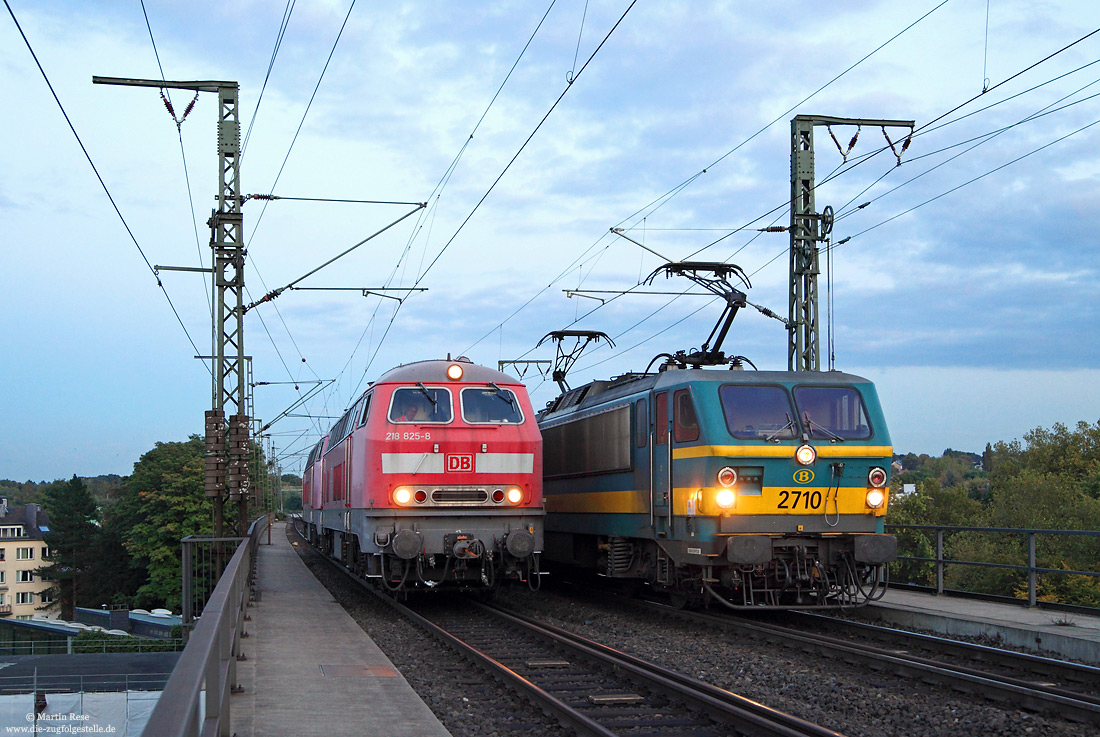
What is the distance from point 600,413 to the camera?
1539 cm

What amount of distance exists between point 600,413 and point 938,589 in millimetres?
5459

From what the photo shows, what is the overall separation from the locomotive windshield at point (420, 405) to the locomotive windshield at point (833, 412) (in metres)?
4.97

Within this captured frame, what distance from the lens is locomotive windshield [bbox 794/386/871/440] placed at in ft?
39.9

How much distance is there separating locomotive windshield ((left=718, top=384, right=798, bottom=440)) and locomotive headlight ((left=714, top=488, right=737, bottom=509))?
0.70 m

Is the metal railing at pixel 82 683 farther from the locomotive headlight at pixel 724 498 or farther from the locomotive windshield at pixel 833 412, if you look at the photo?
the locomotive windshield at pixel 833 412

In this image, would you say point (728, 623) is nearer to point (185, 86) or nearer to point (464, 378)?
point (464, 378)

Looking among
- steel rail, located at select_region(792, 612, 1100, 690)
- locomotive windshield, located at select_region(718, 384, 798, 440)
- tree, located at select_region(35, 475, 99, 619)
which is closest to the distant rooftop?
tree, located at select_region(35, 475, 99, 619)

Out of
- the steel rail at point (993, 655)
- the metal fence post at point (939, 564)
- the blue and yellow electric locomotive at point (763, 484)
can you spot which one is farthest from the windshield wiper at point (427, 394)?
the metal fence post at point (939, 564)

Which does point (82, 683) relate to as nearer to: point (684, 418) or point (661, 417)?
point (661, 417)

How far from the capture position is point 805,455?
11.7m

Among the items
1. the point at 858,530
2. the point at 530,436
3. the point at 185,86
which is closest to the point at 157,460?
the point at 185,86

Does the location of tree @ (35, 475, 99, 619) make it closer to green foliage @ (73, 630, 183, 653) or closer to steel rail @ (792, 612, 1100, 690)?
green foliage @ (73, 630, 183, 653)

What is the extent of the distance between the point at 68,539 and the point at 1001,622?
79876mm

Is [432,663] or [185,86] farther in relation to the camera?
[185,86]
